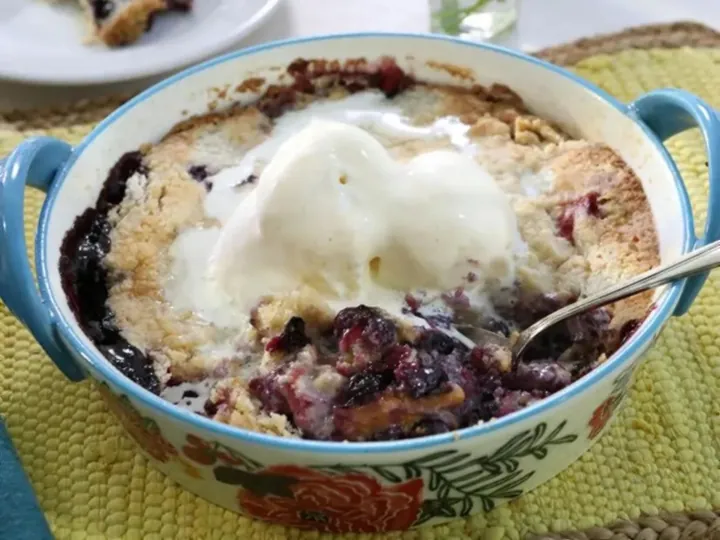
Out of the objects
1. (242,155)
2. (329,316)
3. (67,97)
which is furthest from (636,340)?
(67,97)

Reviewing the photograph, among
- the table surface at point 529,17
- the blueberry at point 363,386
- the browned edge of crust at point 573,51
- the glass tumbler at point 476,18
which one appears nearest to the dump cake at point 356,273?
the blueberry at point 363,386

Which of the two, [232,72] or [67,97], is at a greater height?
[232,72]

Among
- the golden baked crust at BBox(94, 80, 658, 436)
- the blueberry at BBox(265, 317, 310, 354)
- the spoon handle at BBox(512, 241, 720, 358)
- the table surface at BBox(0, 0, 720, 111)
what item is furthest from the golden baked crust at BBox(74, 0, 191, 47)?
the spoon handle at BBox(512, 241, 720, 358)

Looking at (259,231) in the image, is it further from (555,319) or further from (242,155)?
(555,319)

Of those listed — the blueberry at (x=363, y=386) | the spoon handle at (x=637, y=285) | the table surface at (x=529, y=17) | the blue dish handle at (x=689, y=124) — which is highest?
the blue dish handle at (x=689, y=124)

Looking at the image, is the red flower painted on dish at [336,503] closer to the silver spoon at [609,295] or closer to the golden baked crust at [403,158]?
the golden baked crust at [403,158]

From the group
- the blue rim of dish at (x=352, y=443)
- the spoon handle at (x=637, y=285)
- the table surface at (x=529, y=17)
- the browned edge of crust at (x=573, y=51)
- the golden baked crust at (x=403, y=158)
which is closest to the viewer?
the blue rim of dish at (x=352, y=443)

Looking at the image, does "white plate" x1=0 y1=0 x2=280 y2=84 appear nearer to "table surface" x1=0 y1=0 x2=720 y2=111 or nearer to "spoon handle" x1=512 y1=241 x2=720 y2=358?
A: "table surface" x1=0 y1=0 x2=720 y2=111
